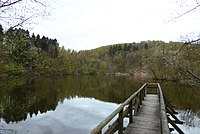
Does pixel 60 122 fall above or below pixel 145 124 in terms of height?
below

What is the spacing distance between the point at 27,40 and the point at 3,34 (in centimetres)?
A: 54

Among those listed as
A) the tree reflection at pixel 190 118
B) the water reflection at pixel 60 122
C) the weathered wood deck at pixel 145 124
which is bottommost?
the water reflection at pixel 60 122

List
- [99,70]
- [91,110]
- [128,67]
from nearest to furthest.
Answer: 1. [91,110]
2. [128,67]
3. [99,70]

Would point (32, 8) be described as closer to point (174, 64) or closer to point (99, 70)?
→ point (174, 64)

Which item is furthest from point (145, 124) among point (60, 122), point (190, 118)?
point (60, 122)

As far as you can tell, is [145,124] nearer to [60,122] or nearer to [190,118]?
[190,118]

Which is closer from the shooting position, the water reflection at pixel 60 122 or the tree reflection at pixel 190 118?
the water reflection at pixel 60 122

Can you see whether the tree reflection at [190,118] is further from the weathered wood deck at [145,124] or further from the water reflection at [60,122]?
the water reflection at [60,122]

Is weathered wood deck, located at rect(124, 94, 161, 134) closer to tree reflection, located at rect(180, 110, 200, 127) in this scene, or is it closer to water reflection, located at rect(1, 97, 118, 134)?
water reflection, located at rect(1, 97, 118, 134)

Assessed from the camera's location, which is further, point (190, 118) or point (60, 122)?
point (60, 122)

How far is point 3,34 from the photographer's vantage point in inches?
165

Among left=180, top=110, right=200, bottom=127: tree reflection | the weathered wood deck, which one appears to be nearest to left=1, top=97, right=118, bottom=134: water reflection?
the weathered wood deck

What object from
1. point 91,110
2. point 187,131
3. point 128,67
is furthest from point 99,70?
point 187,131

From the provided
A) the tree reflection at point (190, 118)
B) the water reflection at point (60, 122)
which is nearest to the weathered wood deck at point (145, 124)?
the water reflection at point (60, 122)
